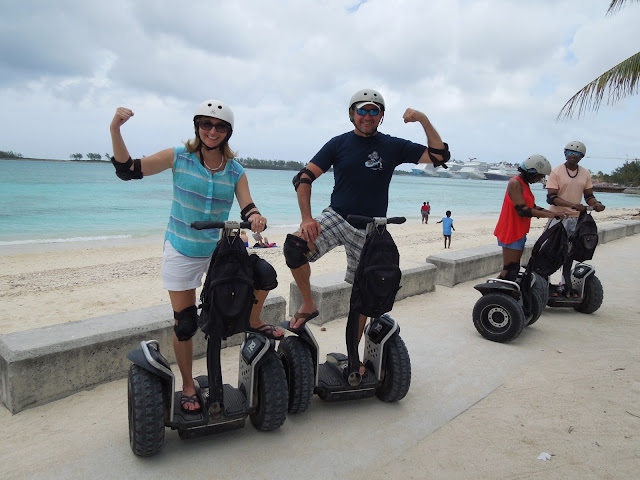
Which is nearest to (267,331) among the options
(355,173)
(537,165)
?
(355,173)

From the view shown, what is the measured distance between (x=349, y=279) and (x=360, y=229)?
1.22ft

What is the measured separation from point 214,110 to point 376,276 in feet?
4.52

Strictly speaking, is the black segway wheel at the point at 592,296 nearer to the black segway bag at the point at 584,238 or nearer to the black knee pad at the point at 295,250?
the black segway bag at the point at 584,238

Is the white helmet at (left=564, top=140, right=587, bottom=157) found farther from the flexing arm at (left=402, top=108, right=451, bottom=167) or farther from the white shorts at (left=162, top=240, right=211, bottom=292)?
the white shorts at (left=162, top=240, right=211, bottom=292)

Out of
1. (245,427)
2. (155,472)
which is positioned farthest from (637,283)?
(155,472)

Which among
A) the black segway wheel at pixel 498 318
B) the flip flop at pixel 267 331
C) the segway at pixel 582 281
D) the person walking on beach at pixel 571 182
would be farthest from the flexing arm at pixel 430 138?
the segway at pixel 582 281

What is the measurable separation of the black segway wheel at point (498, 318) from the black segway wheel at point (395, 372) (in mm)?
1747

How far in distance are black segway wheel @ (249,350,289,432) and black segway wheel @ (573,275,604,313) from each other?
4.49m

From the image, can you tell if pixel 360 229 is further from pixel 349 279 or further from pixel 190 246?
pixel 190 246

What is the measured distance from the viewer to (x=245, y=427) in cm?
291

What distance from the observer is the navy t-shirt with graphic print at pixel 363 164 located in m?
3.14

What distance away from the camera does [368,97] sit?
121 inches

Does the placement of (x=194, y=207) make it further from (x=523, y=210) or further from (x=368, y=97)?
(x=523, y=210)

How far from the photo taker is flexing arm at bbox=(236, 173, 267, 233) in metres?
2.61
